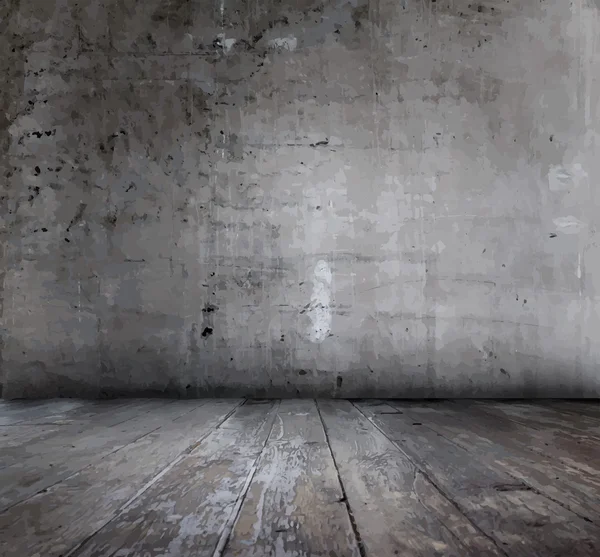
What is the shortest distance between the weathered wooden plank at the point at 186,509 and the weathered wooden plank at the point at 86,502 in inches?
0.5

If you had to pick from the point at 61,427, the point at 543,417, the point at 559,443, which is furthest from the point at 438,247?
the point at 61,427

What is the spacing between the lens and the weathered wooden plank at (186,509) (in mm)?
771

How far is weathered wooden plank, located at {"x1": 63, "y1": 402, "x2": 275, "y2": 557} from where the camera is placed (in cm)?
77

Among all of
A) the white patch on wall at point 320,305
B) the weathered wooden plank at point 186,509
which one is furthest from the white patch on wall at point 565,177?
the weathered wooden plank at point 186,509

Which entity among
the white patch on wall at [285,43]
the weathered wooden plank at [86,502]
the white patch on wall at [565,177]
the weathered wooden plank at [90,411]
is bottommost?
the weathered wooden plank at [90,411]

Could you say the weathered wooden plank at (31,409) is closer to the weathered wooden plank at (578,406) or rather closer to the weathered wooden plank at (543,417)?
the weathered wooden plank at (543,417)

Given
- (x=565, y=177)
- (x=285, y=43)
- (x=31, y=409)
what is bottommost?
(x=31, y=409)

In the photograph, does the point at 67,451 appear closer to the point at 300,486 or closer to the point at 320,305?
the point at 300,486

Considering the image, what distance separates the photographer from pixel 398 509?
3.05ft

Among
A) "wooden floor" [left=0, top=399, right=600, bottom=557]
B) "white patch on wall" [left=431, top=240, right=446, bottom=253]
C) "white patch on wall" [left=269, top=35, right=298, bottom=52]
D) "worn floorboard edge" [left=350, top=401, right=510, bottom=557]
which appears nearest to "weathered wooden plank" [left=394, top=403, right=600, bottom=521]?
"wooden floor" [left=0, top=399, right=600, bottom=557]

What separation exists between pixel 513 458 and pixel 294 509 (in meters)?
0.73

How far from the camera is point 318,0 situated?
2.73 metres

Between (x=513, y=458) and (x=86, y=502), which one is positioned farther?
(x=513, y=458)

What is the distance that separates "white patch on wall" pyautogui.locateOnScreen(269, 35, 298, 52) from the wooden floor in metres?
2.05
